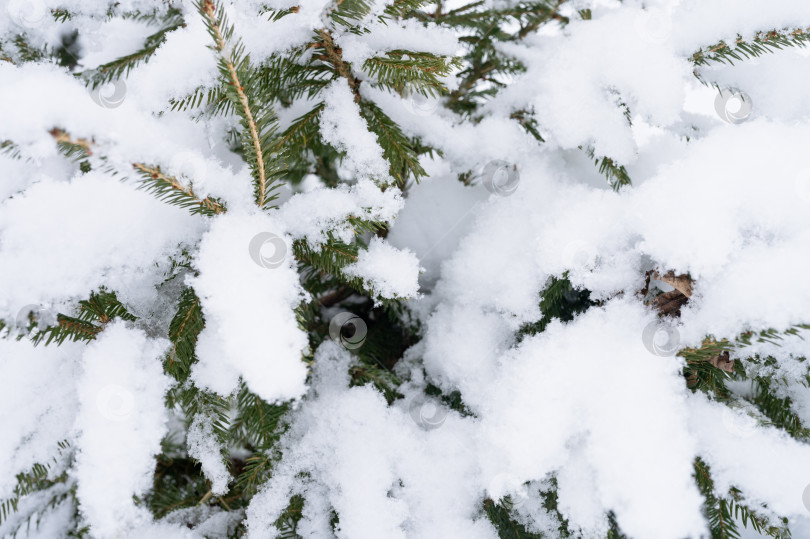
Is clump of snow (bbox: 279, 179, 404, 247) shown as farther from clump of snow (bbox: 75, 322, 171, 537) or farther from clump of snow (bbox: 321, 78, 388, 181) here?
clump of snow (bbox: 75, 322, 171, 537)

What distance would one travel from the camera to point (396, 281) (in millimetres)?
1072

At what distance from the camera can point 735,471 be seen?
0.97 metres

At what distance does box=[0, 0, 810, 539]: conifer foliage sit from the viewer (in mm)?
837

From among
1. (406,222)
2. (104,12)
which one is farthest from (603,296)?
(104,12)

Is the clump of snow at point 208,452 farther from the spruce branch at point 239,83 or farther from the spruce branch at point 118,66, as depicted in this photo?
the spruce branch at point 118,66

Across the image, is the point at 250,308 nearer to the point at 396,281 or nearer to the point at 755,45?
the point at 396,281

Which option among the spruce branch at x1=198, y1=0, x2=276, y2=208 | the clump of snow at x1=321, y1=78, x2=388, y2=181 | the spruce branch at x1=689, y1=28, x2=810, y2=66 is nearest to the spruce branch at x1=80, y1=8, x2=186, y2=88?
the clump of snow at x1=321, y1=78, x2=388, y2=181

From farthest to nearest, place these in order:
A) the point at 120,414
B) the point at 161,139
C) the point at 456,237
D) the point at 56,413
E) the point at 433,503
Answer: the point at 456,237
the point at 433,503
the point at 56,413
the point at 120,414
the point at 161,139

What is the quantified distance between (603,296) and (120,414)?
3.50 feet

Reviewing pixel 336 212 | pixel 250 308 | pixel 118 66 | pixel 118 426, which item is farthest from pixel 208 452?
pixel 118 66

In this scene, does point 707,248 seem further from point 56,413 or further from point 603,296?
point 56,413

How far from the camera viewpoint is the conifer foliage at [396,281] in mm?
837

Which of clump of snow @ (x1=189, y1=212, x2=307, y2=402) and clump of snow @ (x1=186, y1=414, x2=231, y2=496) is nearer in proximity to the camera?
clump of snow @ (x1=189, y1=212, x2=307, y2=402)

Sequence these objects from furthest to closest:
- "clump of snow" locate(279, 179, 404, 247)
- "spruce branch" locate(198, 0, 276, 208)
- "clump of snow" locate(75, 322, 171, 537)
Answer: "clump of snow" locate(279, 179, 404, 247), "clump of snow" locate(75, 322, 171, 537), "spruce branch" locate(198, 0, 276, 208)
